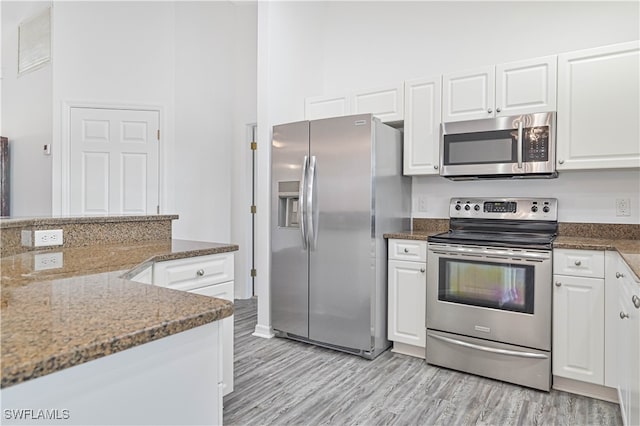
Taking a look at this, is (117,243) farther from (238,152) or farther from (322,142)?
(238,152)

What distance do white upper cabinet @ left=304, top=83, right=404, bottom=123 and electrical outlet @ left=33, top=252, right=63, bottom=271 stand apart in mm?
2389

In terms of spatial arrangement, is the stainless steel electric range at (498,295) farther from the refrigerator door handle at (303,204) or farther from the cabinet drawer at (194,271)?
the cabinet drawer at (194,271)

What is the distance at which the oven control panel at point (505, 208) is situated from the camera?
2855 mm

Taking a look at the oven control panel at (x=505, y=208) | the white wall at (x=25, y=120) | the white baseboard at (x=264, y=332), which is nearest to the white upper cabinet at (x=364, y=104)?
the oven control panel at (x=505, y=208)

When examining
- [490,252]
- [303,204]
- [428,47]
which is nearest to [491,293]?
[490,252]

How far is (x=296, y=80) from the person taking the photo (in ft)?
12.2

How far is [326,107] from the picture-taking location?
3590 mm

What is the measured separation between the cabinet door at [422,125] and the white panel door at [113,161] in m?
2.66

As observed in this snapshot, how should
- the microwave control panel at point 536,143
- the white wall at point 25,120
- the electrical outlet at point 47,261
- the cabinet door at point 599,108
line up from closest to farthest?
the electrical outlet at point 47,261
the cabinet door at point 599,108
the microwave control panel at point 536,143
the white wall at point 25,120

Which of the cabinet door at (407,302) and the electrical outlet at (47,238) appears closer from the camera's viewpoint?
the electrical outlet at (47,238)

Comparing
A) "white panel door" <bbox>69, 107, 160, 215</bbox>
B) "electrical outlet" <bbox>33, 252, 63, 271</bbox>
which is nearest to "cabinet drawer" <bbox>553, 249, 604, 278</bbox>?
"electrical outlet" <bbox>33, 252, 63, 271</bbox>

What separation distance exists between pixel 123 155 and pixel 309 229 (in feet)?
7.71

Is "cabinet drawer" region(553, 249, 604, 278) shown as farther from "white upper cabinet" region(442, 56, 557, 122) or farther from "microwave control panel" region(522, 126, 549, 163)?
"white upper cabinet" region(442, 56, 557, 122)

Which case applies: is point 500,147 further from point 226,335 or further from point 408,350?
point 226,335
